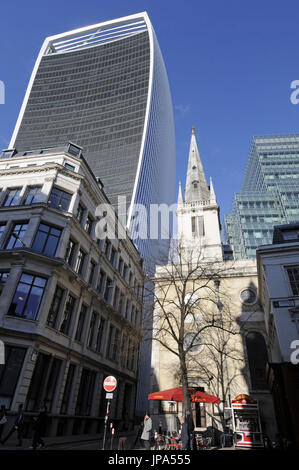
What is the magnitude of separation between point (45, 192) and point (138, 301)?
20940 millimetres

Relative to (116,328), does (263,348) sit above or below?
below

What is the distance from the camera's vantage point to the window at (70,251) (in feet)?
70.2

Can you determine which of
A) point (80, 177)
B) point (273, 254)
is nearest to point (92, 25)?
point (80, 177)

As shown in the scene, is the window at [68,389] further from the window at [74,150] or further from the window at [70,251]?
the window at [74,150]

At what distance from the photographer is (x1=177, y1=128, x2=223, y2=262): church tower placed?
36.7 meters

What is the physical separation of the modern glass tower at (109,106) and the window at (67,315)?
206ft

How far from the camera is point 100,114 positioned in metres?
114

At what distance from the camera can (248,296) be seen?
28422mm

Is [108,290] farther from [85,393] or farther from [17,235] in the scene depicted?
[17,235]

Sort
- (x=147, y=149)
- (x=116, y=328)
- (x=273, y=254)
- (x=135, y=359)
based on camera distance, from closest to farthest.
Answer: (x=273, y=254) < (x=116, y=328) < (x=135, y=359) < (x=147, y=149)

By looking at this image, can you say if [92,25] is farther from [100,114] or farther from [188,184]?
[188,184]

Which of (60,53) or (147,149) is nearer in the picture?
(147,149)

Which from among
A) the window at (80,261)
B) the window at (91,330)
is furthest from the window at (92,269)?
the window at (91,330)

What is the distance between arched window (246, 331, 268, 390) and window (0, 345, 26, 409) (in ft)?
63.3
